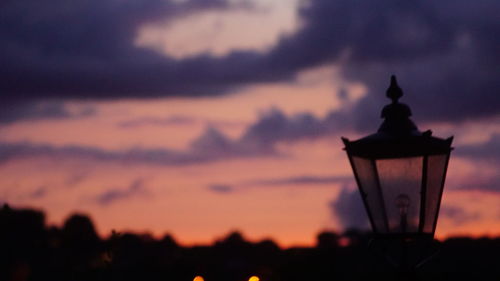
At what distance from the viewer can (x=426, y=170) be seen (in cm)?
1020

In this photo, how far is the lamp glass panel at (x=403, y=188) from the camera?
10.2 m

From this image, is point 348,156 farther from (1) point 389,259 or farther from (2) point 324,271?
(2) point 324,271

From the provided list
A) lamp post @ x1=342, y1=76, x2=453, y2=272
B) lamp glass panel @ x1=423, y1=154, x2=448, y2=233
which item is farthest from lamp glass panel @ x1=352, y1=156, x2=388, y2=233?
lamp glass panel @ x1=423, y1=154, x2=448, y2=233

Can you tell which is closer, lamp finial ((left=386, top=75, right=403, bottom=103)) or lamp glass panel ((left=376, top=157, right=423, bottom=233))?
lamp glass panel ((left=376, top=157, right=423, bottom=233))

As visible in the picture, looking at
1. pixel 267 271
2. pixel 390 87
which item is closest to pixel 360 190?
pixel 390 87

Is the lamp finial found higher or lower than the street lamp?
higher

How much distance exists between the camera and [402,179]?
1018 centimetres

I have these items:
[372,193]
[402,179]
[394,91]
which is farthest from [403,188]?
[394,91]

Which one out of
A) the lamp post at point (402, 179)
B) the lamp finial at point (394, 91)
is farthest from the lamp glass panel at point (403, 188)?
the lamp finial at point (394, 91)

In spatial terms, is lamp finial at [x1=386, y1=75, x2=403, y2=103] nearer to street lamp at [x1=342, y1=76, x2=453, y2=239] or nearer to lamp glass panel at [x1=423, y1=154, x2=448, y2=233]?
street lamp at [x1=342, y1=76, x2=453, y2=239]

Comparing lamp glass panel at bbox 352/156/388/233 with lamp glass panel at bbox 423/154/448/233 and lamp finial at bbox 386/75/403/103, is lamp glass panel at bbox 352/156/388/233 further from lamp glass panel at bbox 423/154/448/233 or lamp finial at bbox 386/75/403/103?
lamp finial at bbox 386/75/403/103

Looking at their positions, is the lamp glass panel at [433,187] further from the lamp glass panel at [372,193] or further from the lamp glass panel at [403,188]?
the lamp glass panel at [372,193]

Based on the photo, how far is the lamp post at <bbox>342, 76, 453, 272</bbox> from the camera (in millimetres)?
10188

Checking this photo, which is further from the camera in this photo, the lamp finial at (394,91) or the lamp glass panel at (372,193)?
the lamp finial at (394,91)
